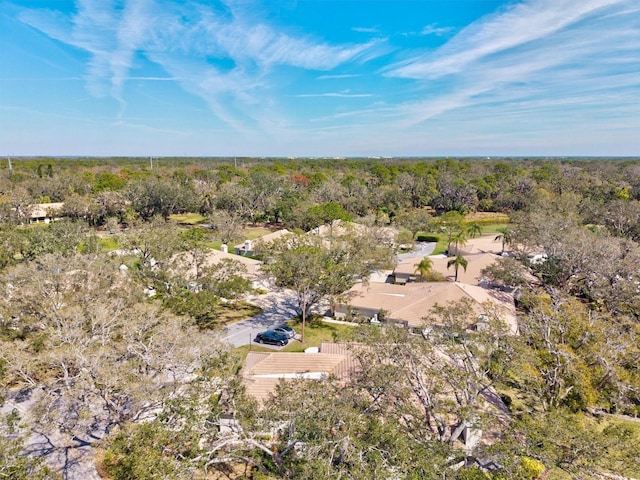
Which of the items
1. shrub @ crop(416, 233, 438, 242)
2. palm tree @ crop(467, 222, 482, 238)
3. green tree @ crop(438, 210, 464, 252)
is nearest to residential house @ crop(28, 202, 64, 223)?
shrub @ crop(416, 233, 438, 242)

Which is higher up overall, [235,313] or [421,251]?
[421,251]

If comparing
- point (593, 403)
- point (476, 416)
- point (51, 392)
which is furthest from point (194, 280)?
point (593, 403)

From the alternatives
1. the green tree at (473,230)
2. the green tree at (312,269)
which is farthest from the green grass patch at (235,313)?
the green tree at (473,230)

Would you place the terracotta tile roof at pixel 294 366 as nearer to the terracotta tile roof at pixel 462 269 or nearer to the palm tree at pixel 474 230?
the terracotta tile roof at pixel 462 269

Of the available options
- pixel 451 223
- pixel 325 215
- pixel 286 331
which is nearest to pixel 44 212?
pixel 325 215

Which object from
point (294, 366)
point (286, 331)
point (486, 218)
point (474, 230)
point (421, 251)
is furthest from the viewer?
point (486, 218)

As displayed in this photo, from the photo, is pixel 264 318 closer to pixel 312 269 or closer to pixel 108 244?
pixel 312 269
